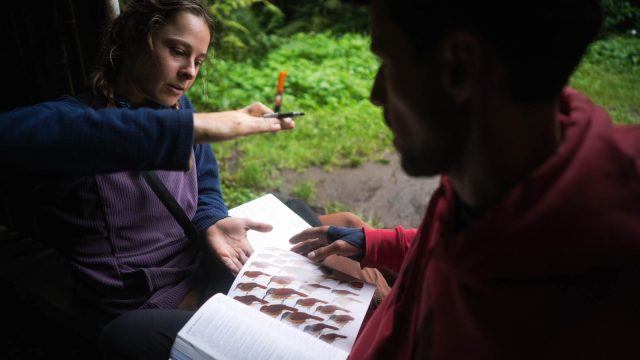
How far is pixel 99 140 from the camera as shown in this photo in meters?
1.07

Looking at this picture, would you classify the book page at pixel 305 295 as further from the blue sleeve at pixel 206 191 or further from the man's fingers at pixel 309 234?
the blue sleeve at pixel 206 191

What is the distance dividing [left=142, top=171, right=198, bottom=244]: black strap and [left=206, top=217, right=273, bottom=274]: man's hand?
0.08 metres

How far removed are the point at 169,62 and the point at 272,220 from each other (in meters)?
0.76

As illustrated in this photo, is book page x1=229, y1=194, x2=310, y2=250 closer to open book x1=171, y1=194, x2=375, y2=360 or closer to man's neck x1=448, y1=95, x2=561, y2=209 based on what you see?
open book x1=171, y1=194, x2=375, y2=360

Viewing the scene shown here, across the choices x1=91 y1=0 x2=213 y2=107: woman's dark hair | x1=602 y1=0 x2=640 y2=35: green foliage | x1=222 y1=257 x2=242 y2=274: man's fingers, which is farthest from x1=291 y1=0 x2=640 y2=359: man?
x1=602 y1=0 x2=640 y2=35: green foliage

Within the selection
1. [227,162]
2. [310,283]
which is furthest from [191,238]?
[227,162]

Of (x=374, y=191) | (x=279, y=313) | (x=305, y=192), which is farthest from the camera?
(x=374, y=191)

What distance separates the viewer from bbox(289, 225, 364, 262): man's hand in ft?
4.92

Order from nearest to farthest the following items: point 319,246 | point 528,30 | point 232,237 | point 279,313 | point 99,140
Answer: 1. point 528,30
2. point 99,140
3. point 279,313
4. point 319,246
5. point 232,237

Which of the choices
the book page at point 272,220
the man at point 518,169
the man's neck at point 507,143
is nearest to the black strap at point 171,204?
the book page at point 272,220

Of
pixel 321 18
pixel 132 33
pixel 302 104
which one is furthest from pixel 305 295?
pixel 321 18

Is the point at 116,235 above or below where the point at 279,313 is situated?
above

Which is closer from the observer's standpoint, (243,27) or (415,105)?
(415,105)

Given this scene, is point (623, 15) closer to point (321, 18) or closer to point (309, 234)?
point (321, 18)
